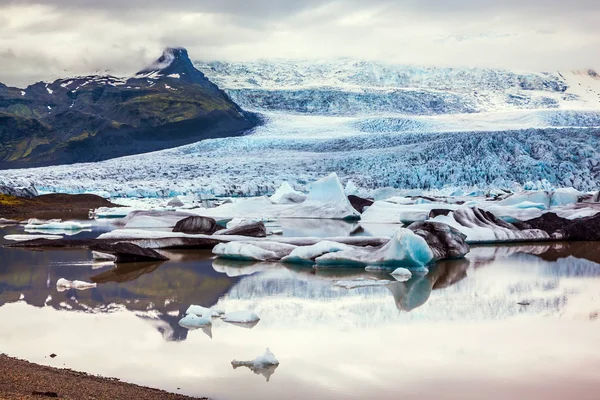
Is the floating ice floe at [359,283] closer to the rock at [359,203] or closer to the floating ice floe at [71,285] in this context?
the floating ice floe at [71,285]

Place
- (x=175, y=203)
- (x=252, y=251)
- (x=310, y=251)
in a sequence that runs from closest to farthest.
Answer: (x=310, y=251) → (x=252, y=251) → (x=175, y=203)

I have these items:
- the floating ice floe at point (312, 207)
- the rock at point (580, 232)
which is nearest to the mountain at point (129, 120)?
the floating ice floe at point (312, 207)

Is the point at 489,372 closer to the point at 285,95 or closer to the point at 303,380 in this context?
the point at 303,380

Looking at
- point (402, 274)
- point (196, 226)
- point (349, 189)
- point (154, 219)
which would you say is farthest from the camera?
point (349, 189)

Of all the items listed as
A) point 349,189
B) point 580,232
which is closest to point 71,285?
point 580,232

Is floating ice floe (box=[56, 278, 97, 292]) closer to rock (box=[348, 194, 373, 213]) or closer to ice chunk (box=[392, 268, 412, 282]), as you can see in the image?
ice chunk (box=[392, 268, 412, 282])

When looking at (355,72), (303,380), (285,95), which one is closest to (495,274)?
(303,380)

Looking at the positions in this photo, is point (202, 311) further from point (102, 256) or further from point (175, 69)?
point (175, 69)

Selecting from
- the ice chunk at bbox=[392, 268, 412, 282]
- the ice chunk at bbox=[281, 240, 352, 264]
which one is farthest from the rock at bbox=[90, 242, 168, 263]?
the ice chunk at bbox=[392, 268, 412, 282]
